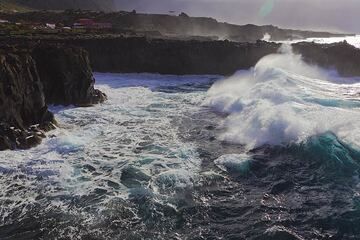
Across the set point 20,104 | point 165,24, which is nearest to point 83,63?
point 20,104

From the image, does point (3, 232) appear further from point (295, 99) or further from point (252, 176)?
point (295, 99)

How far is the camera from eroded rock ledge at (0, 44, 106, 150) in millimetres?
17625

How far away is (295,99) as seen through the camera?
76.1ft

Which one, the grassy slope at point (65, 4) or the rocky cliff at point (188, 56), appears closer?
the rocky cliff at point (188, 56)

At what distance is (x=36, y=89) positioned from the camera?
66.7ft

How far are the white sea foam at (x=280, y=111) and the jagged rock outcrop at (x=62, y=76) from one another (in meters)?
8.74

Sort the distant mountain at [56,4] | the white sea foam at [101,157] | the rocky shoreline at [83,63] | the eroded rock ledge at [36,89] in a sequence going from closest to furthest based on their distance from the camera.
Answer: the white sea foam at [101,157]
the eroded rock ledge at [36,89]
the rocky shoreline at [83,63]
the distant mountain at [56,4]

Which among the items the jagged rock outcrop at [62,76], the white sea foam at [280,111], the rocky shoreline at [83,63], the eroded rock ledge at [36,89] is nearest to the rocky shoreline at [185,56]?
the rocky shoreline at [83,63]

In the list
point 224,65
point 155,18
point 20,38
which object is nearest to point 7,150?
point 20,38

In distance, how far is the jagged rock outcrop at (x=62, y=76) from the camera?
2527 cm

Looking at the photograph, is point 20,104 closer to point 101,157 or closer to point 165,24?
point 101,157

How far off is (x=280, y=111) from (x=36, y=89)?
488 inches

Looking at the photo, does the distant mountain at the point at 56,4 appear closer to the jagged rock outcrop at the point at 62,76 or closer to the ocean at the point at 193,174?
the jagged rock outcrop at the point at 62,76

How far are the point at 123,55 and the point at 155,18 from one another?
2266 inches
